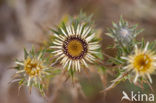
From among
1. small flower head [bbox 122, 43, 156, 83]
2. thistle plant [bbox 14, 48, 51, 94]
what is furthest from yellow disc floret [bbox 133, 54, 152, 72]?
thistle plant [bbox 14, 48, 51, 94]

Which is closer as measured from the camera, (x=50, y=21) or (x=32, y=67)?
(x=32, y=67)

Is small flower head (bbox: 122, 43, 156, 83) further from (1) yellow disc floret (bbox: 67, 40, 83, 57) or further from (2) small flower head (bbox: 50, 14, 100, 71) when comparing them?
(1) yellow disc floret (bbox: 67, 40, 83, 57)

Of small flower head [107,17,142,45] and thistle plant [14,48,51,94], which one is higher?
small flower head [107,17,142,45]

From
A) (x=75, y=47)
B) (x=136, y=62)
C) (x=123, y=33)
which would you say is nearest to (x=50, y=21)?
(x=75, y=47)

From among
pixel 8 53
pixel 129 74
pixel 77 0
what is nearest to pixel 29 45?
pixel 8 53

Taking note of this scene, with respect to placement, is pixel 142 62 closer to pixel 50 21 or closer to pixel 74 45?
pixel 74 45

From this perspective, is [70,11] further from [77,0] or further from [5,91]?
[5,91]
